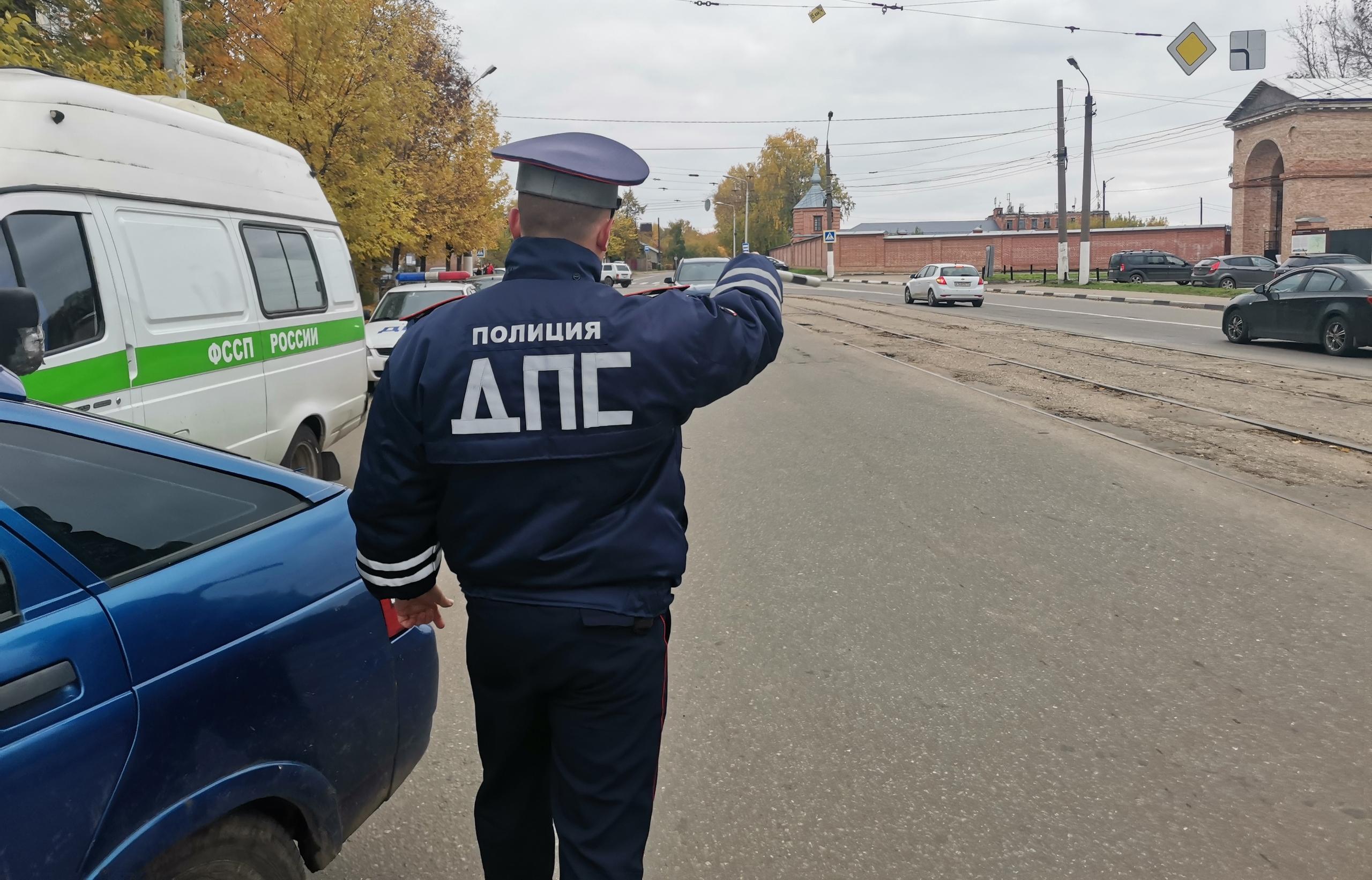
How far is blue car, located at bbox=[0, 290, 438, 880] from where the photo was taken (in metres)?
1.81

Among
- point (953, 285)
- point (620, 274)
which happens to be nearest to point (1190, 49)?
point (953, 285)

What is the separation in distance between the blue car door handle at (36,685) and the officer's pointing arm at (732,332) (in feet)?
4.12

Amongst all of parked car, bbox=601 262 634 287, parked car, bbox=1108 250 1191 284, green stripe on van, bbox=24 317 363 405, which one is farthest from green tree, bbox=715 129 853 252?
green stripe on van, bbox=24 317 363 405

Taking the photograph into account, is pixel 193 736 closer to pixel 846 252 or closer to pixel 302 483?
pixel 302 483

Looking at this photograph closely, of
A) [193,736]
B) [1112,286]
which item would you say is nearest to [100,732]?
[193,736]

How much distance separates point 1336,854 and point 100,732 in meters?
3.24

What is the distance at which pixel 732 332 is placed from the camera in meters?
2.15

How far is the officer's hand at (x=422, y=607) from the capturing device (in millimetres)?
2400

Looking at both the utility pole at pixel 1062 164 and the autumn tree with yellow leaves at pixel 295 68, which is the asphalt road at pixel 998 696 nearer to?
the autumn tree with yellow leaves at pixel 295 68

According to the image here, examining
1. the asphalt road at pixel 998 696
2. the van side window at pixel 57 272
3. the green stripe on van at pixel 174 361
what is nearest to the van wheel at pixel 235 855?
the asphalt road at pixel 998 696

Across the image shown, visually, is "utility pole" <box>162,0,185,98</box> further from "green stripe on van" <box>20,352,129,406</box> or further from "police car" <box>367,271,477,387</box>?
"green stripe on van" <box>20,352,129,406</box>

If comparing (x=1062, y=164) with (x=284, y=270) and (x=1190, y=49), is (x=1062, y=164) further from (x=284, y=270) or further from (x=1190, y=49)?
(x=284, y=270)

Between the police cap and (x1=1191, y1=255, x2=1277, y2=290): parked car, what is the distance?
41392 millimetres

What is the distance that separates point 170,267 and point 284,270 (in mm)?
1480
